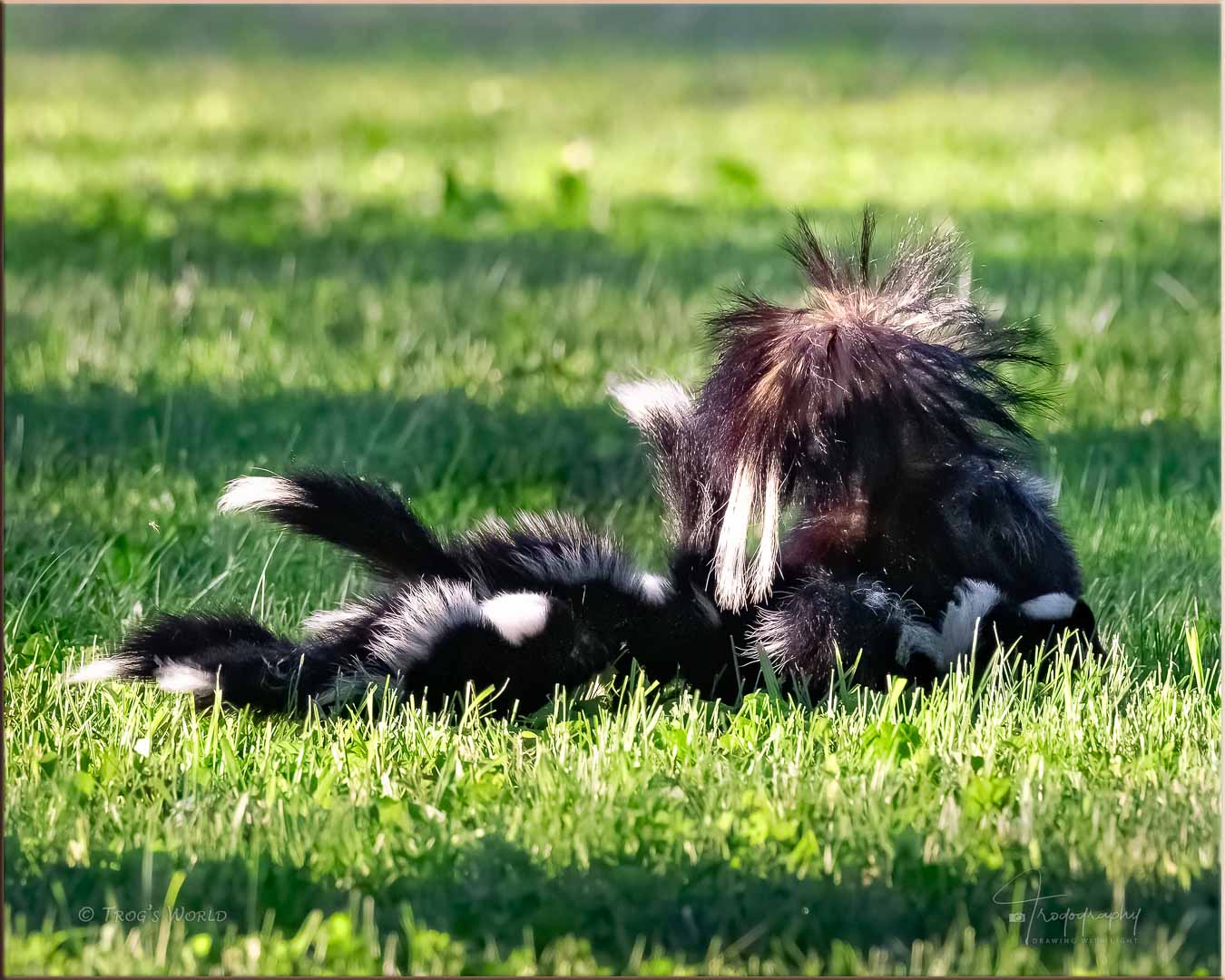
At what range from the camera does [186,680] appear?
154 inches

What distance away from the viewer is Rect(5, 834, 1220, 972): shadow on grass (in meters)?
2.98

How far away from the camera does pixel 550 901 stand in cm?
305

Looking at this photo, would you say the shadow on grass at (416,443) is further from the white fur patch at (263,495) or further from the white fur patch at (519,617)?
the white fur patch at (519,617)

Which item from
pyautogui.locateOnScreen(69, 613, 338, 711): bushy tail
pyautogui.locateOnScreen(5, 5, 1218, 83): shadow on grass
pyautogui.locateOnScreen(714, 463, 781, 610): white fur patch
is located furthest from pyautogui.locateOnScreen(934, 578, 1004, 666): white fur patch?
pyautogui.locateOnScreen(5, 5, 1218, 83): shadow on grass

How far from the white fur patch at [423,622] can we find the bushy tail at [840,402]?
23.6 inches

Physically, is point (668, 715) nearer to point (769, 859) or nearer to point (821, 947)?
point (769, 859)

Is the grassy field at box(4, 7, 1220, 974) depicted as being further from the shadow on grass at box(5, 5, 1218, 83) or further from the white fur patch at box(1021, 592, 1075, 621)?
→ the shadow on grass at box(5, 5, 1218, 83)

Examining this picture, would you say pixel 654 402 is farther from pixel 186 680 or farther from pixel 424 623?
pixel 186 680

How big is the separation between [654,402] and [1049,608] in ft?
3.59

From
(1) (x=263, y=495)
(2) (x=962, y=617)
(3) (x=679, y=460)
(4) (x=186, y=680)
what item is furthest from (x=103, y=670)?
(2) (x=962, y=617)

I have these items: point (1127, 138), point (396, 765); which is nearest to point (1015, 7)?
point (1127, 138)

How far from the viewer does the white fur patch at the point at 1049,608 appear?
13.3 feet

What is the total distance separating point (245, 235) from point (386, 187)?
1.67 meters

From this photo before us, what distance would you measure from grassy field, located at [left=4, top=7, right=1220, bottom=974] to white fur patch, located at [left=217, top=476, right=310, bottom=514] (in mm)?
513
